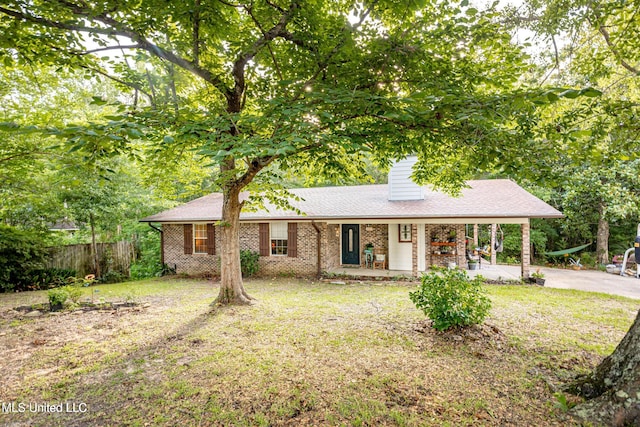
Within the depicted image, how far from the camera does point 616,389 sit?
9.52 ft

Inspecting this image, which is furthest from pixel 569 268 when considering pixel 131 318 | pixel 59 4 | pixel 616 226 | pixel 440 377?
pixel 59 4

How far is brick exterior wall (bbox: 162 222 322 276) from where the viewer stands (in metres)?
12.0

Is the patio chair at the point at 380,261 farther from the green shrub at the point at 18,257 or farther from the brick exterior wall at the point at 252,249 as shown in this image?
the green shrub at the point at 18,257

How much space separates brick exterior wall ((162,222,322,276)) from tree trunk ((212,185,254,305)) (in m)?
4.64

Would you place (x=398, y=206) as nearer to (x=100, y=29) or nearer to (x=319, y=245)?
(x=319, y=245)

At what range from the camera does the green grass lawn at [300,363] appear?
10.5ft

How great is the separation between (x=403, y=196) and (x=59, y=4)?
10700mm

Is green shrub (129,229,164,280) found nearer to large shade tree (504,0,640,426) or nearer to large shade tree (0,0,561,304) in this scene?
large shade tree (0,0,561,304)

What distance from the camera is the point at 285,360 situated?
4379 mm

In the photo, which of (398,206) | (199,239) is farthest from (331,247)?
(199,239)

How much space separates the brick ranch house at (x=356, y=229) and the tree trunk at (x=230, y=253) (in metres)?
3.58

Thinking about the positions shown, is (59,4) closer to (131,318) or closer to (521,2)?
(131,318)

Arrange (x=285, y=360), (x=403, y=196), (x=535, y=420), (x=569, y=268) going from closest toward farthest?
1. (x=535, y=420)
2. (x=285, y=360)
3. (x=403, y=196)
4. (x=569, y=268)

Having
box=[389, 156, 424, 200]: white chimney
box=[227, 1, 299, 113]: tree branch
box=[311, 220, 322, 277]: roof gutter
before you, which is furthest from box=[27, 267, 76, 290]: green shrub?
box=[389, 156, 424, 200]: white chimney
